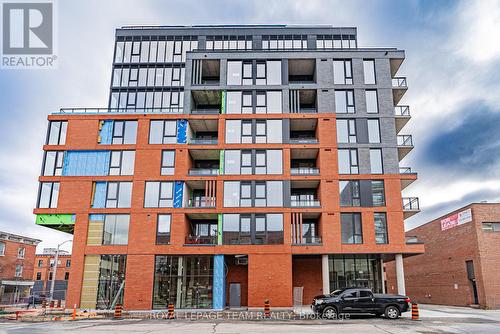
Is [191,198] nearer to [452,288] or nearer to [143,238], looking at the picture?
[143,238]

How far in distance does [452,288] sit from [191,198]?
24.1m

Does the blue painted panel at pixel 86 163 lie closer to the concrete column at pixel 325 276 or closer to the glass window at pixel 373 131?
the concrete column at pixel 325 276

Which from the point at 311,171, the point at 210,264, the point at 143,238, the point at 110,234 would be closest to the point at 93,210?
the point at 110,234

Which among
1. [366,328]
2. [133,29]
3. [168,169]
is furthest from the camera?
[133,29]

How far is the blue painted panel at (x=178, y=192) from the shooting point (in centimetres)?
3238

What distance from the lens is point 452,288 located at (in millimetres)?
34906

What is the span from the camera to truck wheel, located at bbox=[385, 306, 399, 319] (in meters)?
22.5

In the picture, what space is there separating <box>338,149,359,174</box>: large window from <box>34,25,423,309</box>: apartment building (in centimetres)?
9

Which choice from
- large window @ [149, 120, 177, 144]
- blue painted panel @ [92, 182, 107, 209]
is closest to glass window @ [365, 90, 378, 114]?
large window @ [149, 120, 177, 144]

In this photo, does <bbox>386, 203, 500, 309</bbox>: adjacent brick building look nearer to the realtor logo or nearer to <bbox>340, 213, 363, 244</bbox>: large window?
<bbox>340, 213, 363, 244</bbox>: large window

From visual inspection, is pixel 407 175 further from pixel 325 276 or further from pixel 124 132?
pixel 124 132

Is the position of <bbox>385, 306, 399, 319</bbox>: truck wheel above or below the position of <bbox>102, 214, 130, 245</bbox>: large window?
below

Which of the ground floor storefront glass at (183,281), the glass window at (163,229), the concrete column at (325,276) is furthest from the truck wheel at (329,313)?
the glass window at (163,229)

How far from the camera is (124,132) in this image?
34.2 m
